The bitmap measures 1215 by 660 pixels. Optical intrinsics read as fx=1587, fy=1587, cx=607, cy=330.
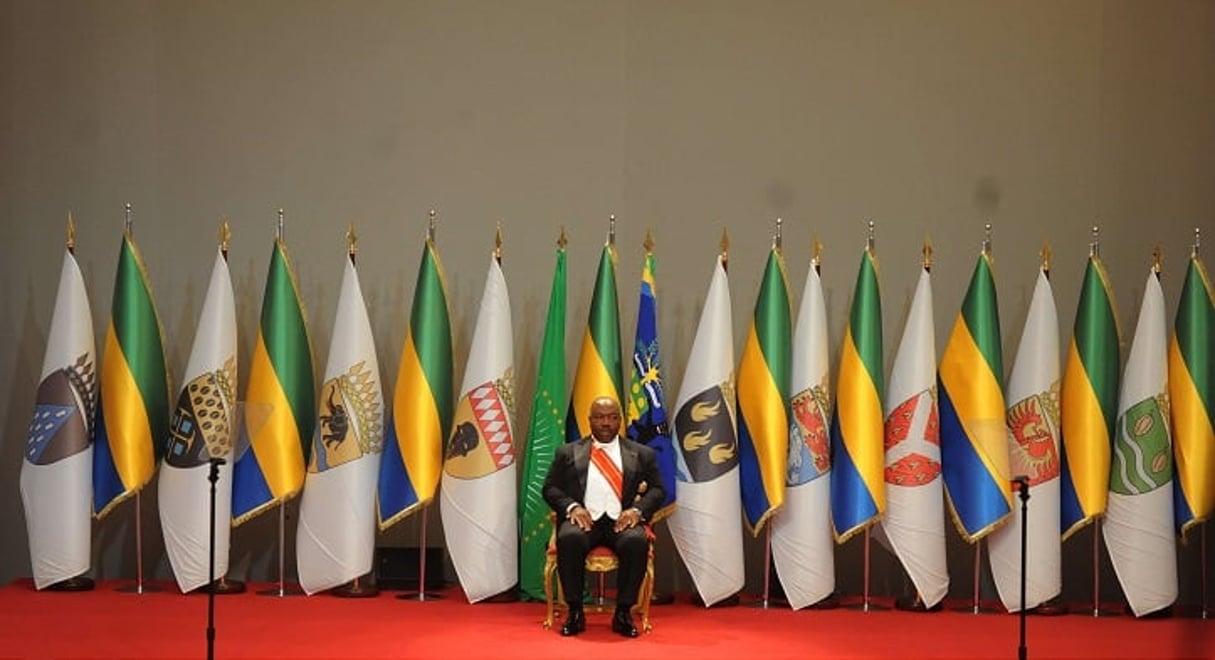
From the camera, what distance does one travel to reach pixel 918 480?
26.3 ft

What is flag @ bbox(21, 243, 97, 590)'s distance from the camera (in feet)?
26.8

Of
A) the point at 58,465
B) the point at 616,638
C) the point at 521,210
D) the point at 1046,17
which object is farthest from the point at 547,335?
the point at 1046,17

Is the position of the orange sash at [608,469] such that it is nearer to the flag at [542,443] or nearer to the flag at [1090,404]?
the flag at [542,443]

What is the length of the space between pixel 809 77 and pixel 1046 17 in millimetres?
1342

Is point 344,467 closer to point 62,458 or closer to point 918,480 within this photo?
point 62,458

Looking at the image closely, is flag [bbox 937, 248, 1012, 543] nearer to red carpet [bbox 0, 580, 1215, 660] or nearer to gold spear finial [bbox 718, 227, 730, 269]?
red carpet [bbox 0, 580, 1215, 660]

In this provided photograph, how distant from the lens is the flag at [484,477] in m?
8.07

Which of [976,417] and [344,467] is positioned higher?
[976,417]

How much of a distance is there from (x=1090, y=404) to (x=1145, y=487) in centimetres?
49

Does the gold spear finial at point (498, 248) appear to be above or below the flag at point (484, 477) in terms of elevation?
above

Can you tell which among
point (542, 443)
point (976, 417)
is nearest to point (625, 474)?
point (542, 443)

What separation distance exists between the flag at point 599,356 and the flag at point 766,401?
68 centimetres

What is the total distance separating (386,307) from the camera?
8977 millimetres

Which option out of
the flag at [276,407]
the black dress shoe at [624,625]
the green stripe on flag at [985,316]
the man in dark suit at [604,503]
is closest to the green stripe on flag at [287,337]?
the flag at [276,407]
